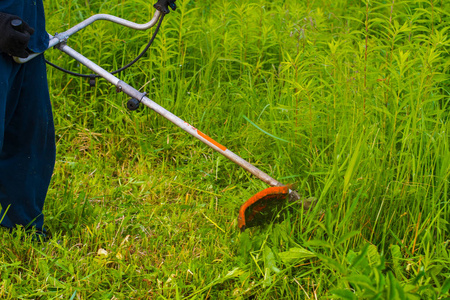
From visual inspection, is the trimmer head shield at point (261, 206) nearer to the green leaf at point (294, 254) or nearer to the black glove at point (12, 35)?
the green leaf at point (294, 254)

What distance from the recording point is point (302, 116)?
2729 millimetres

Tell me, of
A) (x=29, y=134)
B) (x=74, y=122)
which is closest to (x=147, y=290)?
(x=29, y=134)

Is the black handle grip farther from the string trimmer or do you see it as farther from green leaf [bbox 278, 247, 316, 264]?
green leaf [bbox 278, 247, 316, 264]

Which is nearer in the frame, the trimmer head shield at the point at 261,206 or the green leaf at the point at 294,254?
the green leaf at the point at 294,254

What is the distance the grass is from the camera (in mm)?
2252

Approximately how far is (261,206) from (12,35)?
138cm

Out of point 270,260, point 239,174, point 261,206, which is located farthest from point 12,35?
point 239,174

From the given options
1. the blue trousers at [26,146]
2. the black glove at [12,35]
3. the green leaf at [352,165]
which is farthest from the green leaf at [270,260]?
the black glove at [12,35]

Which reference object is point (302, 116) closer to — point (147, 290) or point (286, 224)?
point (286, 224)

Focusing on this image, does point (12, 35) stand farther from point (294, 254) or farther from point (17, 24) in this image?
point (294, 254)

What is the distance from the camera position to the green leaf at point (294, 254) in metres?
2.21

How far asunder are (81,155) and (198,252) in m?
1.26

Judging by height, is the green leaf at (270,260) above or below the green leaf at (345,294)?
below

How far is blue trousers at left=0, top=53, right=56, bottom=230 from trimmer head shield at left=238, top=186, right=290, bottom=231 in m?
1.03
